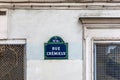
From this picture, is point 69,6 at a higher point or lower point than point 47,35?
higher

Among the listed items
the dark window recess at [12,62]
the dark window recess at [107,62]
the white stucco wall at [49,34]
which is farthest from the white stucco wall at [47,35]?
the dark window recess at [107,62]

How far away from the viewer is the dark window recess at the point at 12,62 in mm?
5625

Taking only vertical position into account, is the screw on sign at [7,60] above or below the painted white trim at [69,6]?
below

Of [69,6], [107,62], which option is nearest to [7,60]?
[69,6]

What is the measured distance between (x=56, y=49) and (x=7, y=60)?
0.78 m

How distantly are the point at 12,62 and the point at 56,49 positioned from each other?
28.4 inches

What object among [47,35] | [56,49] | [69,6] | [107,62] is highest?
[69,6]

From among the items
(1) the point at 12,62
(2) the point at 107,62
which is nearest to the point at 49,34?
(1) the point at 12,62

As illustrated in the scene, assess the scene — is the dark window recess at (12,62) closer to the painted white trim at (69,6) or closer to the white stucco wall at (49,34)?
the white stucco wall at (49,34)

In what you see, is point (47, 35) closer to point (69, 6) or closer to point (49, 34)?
point (49, 34)

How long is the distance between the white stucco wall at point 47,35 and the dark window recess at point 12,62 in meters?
0.16

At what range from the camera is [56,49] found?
18.1 feet

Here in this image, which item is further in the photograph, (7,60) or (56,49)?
(7,60)

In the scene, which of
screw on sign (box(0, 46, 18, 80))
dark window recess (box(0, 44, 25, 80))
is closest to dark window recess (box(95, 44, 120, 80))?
dark window recess (box(0, 44, 25, 80))
